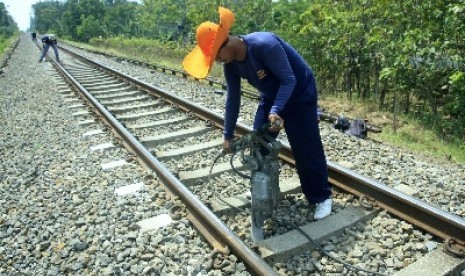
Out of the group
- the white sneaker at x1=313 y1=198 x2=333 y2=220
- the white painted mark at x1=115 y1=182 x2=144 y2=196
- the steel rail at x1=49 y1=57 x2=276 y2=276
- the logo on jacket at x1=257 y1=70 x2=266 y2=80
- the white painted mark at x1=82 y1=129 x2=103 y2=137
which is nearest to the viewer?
the steel rail at x1=49 y1=57 x2=276 y2=276

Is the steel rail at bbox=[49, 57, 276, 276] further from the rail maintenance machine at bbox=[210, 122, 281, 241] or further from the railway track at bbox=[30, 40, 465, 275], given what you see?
the rail maintenance machine at bbox=[210, 122, 281, 241]

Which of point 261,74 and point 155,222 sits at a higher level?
point 261,74

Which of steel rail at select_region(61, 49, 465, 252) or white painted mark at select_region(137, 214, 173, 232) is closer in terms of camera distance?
steel rail at select_region(61, 49, 465, 252)

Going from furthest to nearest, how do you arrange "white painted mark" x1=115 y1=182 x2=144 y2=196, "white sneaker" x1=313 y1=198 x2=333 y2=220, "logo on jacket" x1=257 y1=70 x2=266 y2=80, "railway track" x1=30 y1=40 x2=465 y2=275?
"white painted mark" x1=115 y1=182 x2=144 y2=196, "white sneaker" x1=313 y1=198 x2=333 y2=220, "logo on jacket" x1=257 y1=70 x2=266 y2=80, "railway track" x1=30 y1=40 x2=465 y2=275

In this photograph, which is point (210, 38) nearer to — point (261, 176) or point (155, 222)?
point (261, 176)

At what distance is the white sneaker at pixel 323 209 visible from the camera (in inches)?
145

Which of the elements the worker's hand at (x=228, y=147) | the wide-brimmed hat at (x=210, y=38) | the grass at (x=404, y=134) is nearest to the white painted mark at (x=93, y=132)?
the worker's hand at (x=228, y=147)

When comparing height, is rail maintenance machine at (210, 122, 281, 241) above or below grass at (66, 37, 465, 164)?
above

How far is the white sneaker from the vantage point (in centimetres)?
368

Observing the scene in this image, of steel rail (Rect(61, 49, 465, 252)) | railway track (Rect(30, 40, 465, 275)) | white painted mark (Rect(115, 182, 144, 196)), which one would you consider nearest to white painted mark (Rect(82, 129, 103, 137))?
railway track (Rect(30, 40, 465, 275))

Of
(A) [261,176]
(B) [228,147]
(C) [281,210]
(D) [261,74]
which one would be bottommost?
(C) [281,210]

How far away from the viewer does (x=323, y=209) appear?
370cm

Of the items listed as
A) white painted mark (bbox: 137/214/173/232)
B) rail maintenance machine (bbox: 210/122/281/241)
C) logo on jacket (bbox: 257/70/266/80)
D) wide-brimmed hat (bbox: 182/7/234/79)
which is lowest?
white painted mark (bbox: 137/214/173/232)

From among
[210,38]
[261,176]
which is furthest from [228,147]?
[210,38]
